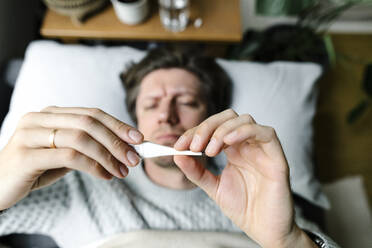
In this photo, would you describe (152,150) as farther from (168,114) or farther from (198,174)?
(168,114)

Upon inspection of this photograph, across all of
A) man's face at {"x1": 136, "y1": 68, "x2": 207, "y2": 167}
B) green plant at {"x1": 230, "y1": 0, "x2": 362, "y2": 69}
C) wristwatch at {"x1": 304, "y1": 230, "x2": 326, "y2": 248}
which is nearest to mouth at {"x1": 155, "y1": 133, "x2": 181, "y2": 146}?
man's face at {"x1": 136, "y1": 68, "x2": 207, "y2": 167}

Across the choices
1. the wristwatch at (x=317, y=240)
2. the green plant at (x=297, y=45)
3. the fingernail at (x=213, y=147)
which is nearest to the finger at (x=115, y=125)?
the fingernail at (x=213, y=147)

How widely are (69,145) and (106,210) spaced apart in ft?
0.96

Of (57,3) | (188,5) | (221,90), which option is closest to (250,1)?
(188,5)

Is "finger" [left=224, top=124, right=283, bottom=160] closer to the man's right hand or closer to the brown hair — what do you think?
the man's right hand

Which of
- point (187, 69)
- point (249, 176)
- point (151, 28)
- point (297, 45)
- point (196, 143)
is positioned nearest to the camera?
point (196, 143)

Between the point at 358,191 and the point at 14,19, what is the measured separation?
1.44 m

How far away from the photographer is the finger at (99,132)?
0.47 m

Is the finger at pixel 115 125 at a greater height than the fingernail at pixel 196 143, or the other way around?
the finger at pixel 115 125

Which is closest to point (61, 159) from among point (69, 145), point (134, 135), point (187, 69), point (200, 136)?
point (69, 145)

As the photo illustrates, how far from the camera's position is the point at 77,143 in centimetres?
47

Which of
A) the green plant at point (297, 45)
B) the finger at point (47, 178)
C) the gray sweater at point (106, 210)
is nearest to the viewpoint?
the finger at point (47, 178)

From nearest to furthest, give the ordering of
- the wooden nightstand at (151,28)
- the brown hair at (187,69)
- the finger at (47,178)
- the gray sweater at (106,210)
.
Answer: the finger at (47,178) → the gray sweater at (106,210) → the brown hair at (187,69) → the wooden nightstand at (151,28)

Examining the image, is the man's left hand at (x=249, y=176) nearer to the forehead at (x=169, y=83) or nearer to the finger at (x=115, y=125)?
the finger at (x=115, y=125)
